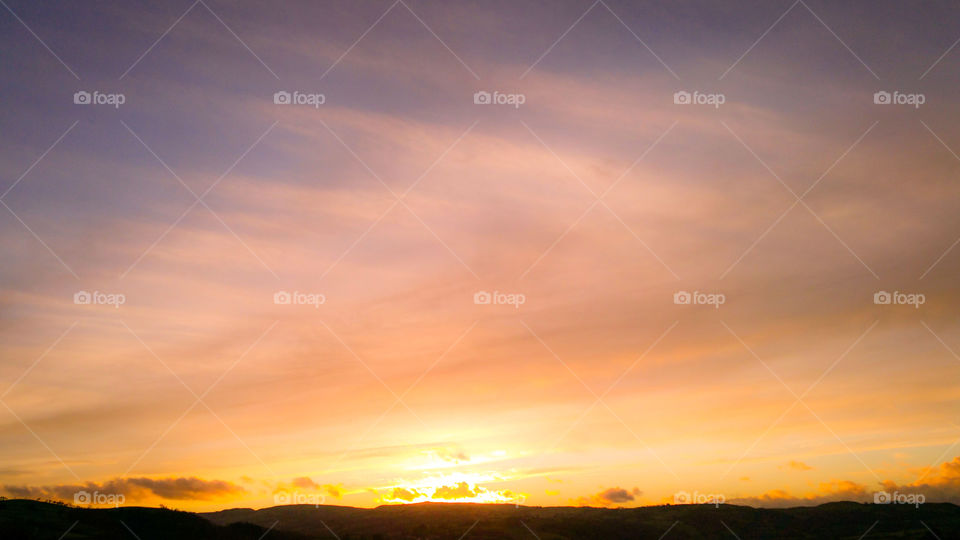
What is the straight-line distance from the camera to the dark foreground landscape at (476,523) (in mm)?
54375

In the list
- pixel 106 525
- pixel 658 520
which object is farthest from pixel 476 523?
pixel 106 525

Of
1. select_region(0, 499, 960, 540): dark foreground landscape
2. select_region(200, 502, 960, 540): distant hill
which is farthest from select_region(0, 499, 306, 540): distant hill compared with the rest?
select_region(200, 502, 960, 540): distant hill

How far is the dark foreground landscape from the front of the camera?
54.4 metres

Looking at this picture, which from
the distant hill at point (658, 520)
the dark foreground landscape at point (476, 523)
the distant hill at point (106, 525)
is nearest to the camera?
the distant hill at point (106, 525)

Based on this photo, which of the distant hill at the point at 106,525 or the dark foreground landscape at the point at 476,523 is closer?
the distant hill at the point at 106,525

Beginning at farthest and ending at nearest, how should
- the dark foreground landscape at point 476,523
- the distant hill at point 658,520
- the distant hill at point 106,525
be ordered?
the distant hill at point 658,520
the dark foreground landscape at point 476,523
the distant hill at point 106,525

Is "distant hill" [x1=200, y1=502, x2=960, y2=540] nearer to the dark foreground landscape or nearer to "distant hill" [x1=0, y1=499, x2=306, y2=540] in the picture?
the dark foreground landscape

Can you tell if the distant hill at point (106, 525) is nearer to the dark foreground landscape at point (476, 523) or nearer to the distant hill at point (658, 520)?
the dark foreground landscape at point (476, 523)

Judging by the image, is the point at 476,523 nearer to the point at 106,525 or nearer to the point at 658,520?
the point at 658,520

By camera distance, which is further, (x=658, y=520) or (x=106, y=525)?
(x=658, y=520)

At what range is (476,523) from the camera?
110m

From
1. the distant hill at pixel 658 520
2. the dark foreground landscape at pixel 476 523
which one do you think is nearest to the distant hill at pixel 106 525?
the dark foreground landscape at pixel 476 523

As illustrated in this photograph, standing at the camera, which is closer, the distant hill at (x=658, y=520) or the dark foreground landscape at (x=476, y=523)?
the dark foreground landscape at (x=476, y=523)

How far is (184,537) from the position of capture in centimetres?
5800
